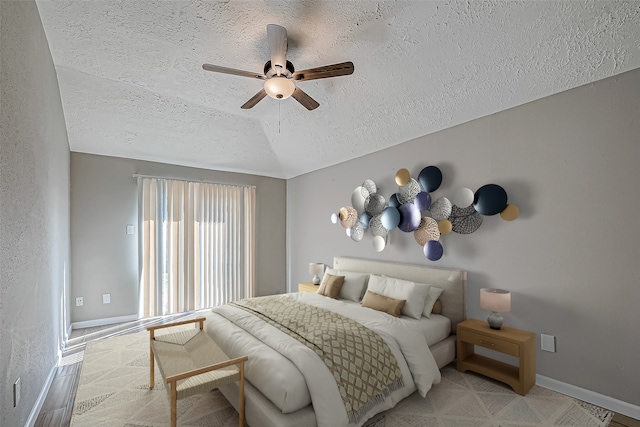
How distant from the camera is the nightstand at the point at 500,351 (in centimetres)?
254

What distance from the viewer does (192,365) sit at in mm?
2211

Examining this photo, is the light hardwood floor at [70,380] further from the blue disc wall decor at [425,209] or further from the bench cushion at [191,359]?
the blue disc wall decor at [425,209]

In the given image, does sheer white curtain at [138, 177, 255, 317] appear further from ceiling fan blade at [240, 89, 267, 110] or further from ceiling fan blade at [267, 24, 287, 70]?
ceiling fan blade at [267, 24, 287, 70]

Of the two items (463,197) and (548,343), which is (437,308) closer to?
(548,343)

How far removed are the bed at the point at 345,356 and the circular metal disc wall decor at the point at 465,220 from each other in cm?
48

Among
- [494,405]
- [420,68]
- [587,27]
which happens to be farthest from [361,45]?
[494,405]

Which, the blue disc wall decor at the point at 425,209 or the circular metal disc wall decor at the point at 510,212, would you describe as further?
the blue disc wall decor at the point at 425,209

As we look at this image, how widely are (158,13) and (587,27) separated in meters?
3.28

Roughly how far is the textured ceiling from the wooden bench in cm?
265

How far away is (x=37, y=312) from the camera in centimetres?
227

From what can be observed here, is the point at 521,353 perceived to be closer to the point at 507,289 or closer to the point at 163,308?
the point at 507,289

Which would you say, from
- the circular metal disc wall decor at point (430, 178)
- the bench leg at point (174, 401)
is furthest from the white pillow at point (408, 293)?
the bench leg at point (174, 401)

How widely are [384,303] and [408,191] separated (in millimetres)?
1412

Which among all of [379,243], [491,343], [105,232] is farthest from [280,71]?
[105,232]
